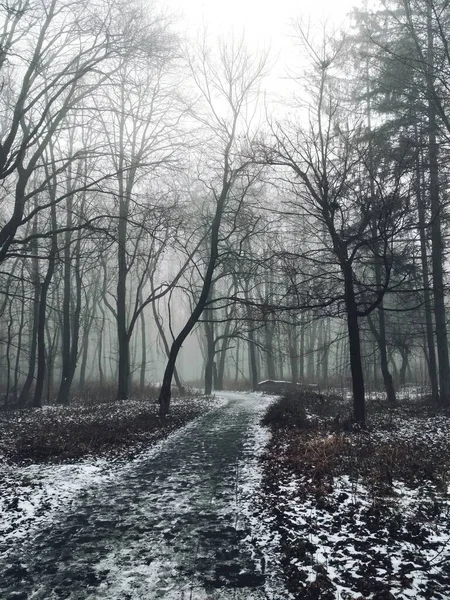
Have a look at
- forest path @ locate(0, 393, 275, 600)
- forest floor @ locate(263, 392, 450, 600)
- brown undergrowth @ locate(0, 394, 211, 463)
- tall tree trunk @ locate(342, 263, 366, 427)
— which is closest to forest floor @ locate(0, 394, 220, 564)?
brown undergrowth @ locate(0, 394, 211, 463)

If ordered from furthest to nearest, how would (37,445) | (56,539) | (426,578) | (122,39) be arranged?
1. (122,39)
2. (37,445)
3. (56,539)
4. (426,578)

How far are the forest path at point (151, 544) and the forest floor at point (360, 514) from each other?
1.64 ft

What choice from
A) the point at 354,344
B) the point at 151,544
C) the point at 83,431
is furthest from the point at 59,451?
the point at 354,344

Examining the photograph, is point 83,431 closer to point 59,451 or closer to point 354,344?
point 59,451

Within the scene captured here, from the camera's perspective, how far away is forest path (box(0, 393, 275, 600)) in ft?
13.7

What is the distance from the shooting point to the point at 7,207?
25266 millimetres

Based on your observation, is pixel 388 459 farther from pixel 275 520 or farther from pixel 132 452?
pixel 132 452

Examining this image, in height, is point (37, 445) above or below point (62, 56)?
below

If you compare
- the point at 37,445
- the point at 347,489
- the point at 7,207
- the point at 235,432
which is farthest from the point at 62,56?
the point at 7,207

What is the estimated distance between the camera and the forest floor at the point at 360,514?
164 inches

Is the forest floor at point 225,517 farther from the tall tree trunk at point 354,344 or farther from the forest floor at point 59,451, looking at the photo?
the tall tree trunk at point 354,344

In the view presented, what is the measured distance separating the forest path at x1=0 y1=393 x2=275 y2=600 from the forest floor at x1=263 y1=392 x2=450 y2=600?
1.64 ft

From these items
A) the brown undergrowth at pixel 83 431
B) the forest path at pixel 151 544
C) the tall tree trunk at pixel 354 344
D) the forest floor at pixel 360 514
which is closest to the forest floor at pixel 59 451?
the brown undergrowth at pixel 83 431

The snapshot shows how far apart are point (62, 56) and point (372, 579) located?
42.3ft
